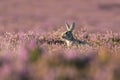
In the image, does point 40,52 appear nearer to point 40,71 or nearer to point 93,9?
point 40,71

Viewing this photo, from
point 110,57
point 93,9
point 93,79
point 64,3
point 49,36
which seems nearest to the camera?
point 93,79

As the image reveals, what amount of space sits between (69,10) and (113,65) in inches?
1576

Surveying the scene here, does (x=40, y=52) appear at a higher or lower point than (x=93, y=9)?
lower

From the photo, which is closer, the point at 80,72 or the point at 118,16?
the point at 80,72

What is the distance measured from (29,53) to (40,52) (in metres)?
0.21

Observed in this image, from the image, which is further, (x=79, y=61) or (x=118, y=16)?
(x=118, y=16)

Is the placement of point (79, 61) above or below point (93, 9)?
below

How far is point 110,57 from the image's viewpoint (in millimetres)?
4805

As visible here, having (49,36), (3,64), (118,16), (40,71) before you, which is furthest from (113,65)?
(118,16)

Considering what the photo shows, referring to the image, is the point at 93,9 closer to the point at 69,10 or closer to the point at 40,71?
the point at 69,10

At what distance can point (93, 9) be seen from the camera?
4438 centimetres

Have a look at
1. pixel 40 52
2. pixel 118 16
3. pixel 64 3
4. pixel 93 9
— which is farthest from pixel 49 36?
pixel 64 3

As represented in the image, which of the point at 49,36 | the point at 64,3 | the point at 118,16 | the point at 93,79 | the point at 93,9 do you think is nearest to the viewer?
the point at 93,79

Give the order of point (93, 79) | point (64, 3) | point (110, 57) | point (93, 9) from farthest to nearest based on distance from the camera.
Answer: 1. point (64, 3)
2. point (93, 9)
3. point (110, 57)
4. point (93, 79)
